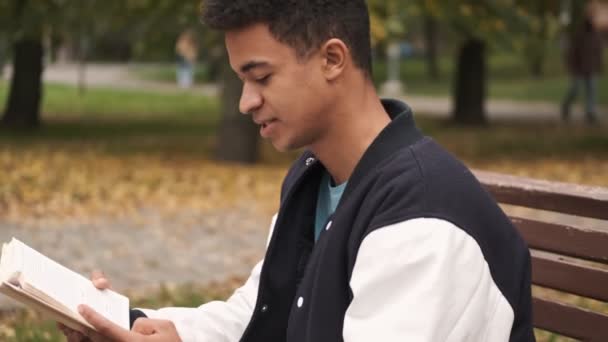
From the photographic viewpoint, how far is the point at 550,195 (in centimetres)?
345

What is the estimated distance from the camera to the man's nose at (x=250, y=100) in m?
2.55

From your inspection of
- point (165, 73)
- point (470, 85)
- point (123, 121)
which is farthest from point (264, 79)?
point (165, 73)

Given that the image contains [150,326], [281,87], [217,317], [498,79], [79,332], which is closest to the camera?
[281,87]

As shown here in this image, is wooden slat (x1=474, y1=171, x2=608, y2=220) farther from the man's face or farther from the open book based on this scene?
the open book

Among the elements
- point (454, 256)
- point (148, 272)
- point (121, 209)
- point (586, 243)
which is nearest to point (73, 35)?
point (121, 209)

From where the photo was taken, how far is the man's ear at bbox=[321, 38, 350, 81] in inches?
97.7

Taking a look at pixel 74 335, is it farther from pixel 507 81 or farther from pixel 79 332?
pixel 507 81

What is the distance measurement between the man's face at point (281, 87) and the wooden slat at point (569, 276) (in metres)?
1.11

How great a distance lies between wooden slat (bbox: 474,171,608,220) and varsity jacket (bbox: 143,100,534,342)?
2.67 ft

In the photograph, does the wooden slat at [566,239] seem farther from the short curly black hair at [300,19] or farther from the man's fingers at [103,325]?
the man's fingers at [103,325]

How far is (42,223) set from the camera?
937 cm

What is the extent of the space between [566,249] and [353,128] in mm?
1085

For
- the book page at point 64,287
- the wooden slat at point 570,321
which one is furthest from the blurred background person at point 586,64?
the book page at point 64,287

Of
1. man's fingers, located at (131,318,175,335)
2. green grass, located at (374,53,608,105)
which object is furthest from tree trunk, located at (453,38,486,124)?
man's fingers, located at (131,318,175,335)
